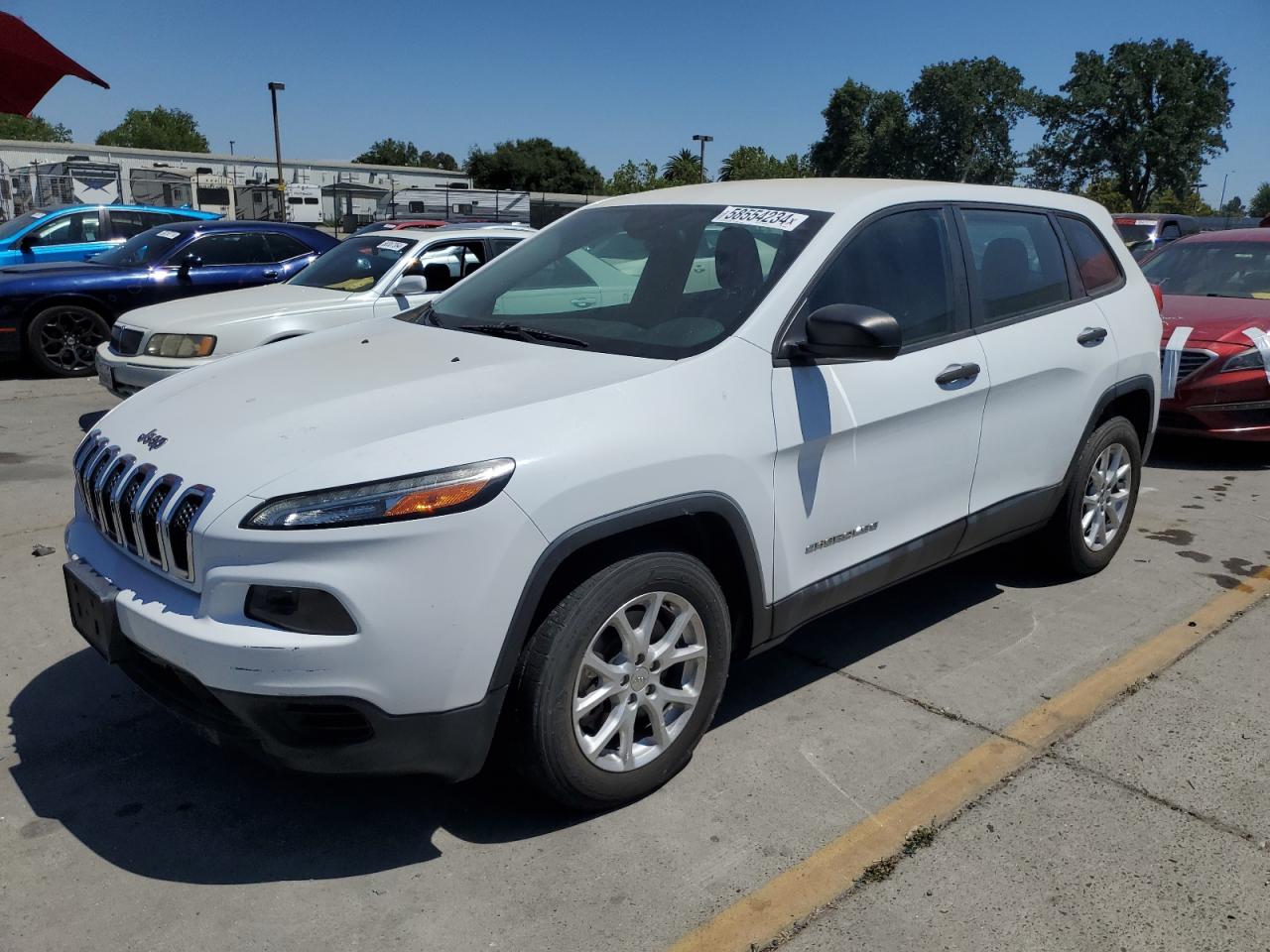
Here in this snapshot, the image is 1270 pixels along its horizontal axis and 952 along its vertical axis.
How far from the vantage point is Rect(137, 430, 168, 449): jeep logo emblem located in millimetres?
2890

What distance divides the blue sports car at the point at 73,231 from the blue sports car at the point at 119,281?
86.7 inches

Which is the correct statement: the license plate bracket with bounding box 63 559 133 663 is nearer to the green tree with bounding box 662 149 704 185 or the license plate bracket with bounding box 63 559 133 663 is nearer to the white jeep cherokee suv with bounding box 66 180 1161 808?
the white jeep cherokee suv with bounding box 66 180 1161 808

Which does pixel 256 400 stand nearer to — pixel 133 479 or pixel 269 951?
pixel 133 479

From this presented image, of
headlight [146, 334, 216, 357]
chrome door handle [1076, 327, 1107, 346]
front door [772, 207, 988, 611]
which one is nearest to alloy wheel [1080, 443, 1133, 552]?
chrome door handle [1076, 327, 1107, 346]

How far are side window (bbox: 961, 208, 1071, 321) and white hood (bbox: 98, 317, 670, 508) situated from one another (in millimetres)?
1718

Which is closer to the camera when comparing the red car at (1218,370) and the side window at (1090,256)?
the side window at (1090,256)

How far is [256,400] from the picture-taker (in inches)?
119

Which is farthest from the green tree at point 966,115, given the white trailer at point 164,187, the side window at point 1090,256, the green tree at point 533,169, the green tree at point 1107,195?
the side window at point 1090,256

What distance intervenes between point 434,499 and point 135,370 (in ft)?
19.6

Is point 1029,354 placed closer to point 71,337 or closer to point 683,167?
point 71,337

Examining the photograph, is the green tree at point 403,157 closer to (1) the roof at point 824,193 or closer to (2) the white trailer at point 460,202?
(2) the white trailer at point 460,202

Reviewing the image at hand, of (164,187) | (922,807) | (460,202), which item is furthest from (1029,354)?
(460,202)

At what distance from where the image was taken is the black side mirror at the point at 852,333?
10.2ft

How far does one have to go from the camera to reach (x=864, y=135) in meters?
74.2
